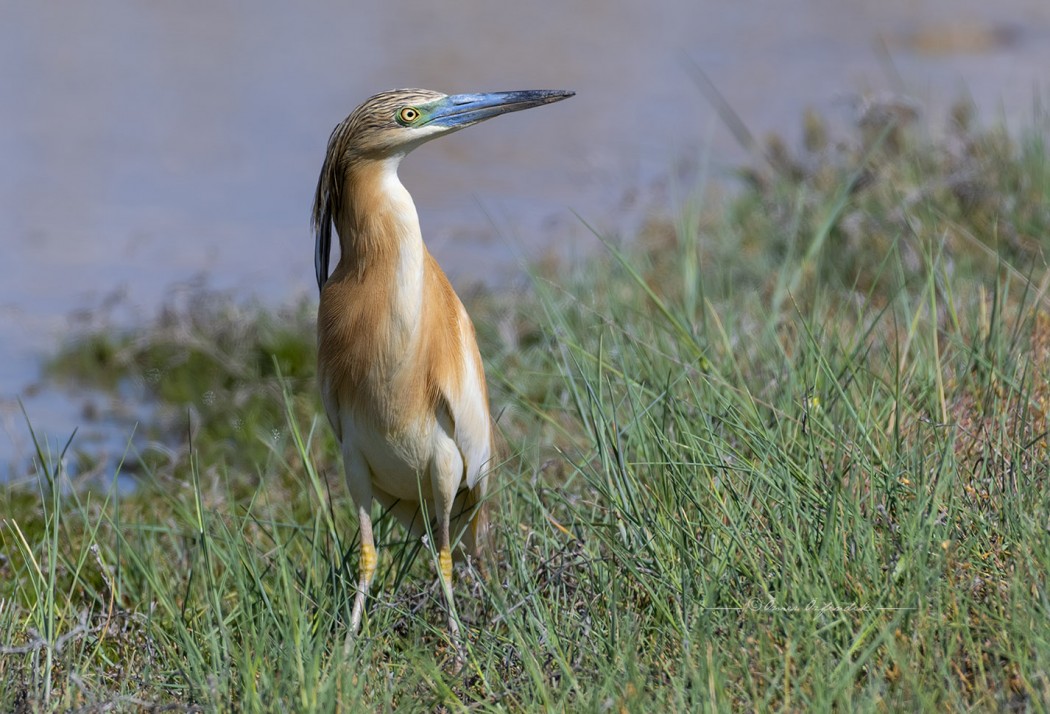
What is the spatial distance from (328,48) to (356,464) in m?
8.75

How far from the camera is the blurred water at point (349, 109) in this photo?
7.52 metres

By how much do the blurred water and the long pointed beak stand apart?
6.73ft

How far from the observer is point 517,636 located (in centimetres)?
280

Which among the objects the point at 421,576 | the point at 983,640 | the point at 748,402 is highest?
the point at 748,402

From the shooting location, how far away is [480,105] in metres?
3.52

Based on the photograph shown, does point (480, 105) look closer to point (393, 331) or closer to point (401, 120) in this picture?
point (401, 120)

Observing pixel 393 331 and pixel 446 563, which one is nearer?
pixel 393 331

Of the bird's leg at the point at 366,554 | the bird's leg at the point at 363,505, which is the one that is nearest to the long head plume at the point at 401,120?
the bird's leg at the point at 363,505

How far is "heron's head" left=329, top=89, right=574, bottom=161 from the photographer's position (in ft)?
11.2

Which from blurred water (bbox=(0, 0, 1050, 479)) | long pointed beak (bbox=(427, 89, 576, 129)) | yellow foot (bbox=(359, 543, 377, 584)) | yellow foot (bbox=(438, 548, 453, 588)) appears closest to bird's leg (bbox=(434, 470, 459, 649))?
yellow foot (bbox=(438, 548, 453, 588))

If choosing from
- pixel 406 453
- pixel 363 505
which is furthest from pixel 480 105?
pixel 363 505

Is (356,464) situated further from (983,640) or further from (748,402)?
(983,640)

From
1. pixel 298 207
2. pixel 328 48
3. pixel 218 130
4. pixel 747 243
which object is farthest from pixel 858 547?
pixel 328 48

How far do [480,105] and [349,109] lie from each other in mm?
6608
